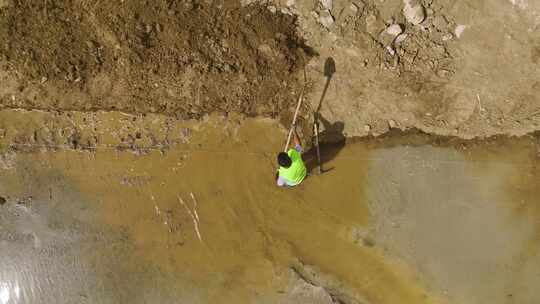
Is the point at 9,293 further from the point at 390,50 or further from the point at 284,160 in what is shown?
the point at 390,50

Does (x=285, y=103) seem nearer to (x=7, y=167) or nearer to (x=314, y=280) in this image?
(x=314, y=280)

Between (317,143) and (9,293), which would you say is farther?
(9,293)

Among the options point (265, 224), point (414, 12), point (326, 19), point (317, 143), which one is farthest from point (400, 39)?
point (265, 224)

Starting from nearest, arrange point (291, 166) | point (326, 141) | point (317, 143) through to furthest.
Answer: point (291, 166) < point (317, 143) < point (326, 141)

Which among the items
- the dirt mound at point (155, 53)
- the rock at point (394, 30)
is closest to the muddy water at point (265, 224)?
the dirt mound at point (155, 53)

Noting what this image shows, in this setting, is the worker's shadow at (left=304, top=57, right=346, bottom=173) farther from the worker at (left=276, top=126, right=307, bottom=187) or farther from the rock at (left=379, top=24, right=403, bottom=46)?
the rock at (left=379, top=24, right=403, bottom=46)
